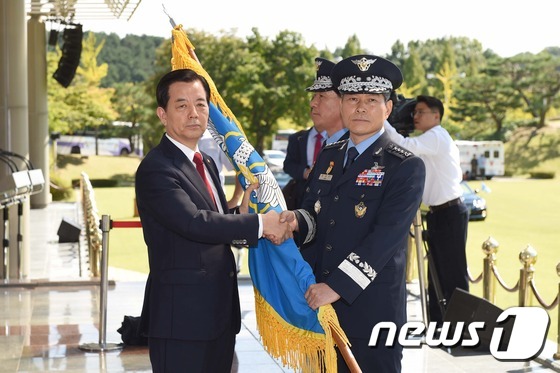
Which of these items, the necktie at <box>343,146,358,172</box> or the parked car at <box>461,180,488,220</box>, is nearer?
the necktie at <box>343,146,358,172</box>

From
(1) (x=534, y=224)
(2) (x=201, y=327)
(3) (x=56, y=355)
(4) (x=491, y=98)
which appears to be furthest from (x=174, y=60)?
(4) (x=491, y=98)

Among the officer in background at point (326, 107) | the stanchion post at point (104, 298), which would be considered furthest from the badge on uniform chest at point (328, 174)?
the stanchion post at point (104, 298)

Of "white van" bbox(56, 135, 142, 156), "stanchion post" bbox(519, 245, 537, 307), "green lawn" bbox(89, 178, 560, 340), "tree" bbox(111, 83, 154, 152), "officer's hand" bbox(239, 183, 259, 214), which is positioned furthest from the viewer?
"white van" bbox(56, 135, 142, 156)

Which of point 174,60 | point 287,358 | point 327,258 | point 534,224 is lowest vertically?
point 534,224

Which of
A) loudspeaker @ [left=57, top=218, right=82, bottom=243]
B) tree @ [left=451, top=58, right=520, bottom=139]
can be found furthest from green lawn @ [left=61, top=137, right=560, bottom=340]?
tree @ [left=451, top=58, right=520, bottom=139]

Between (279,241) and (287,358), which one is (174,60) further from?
(287,358)

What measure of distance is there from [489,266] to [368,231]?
13.4 ft

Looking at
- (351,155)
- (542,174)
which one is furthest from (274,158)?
(351,155)

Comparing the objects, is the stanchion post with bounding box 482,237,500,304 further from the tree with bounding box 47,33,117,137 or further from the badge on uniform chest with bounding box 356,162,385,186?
the tree with bounding box 47,33,117,137

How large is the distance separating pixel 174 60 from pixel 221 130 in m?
0.39

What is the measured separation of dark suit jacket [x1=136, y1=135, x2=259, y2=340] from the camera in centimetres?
356

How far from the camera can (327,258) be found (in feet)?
12.7

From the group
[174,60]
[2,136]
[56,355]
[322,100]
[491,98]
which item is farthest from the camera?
[491,98]

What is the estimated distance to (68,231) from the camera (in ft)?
48.2
